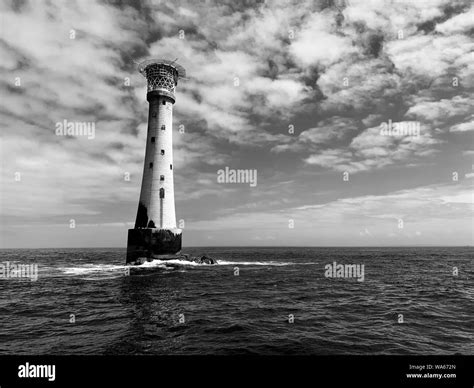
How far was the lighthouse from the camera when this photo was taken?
4169cm

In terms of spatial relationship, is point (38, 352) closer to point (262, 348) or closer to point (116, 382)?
point (262, 348)

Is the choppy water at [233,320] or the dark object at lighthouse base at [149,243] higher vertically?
the dark object at lighthouse base at [149,243]

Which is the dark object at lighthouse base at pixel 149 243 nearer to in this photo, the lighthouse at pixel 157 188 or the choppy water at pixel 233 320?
the lighthouse at pixel 157 188

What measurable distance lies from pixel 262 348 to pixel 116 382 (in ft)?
28.0

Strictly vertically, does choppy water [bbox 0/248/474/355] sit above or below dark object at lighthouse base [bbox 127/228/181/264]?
below

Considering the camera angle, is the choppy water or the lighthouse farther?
the lighthouse

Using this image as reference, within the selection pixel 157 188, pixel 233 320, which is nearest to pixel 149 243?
pixel 157 188

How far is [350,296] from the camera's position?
79.3 ft

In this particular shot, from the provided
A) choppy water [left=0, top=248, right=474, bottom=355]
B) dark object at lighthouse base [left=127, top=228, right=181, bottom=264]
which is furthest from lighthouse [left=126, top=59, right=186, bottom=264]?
choppy water [left=0, top=248, right=474, bottom=355]

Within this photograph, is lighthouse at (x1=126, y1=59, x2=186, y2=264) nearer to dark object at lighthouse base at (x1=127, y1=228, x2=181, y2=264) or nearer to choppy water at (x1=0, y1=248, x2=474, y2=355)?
dark object at lighthouse base at (x1=127, y1=228, x2=181, y2=264)

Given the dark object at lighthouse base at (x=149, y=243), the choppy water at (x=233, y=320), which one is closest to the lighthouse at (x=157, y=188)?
the dark object at lighthouse base at (x=149, y=243)

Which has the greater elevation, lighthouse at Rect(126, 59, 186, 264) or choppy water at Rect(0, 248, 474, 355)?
lighthouse at Rect(126, 59, 186, 264)

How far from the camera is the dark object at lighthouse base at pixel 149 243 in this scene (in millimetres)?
41312

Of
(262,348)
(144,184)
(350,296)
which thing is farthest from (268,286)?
(144,184)
